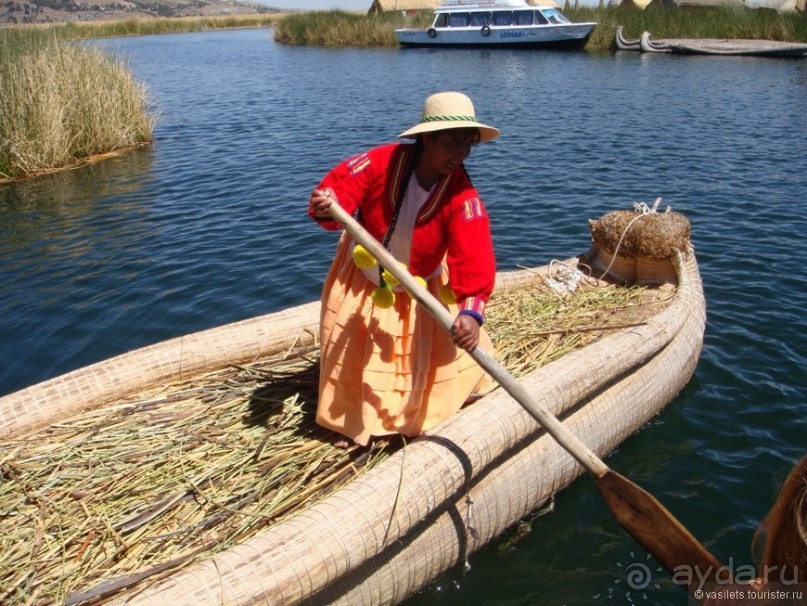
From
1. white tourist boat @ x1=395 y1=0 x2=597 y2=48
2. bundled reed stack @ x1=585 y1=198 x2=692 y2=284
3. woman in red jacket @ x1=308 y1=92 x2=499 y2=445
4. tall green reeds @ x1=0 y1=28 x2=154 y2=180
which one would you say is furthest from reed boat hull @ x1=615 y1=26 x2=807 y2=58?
woman in red jacket @ x1=308 y1=92 x2=499 y2=445

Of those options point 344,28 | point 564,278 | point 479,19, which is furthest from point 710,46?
point 564,278

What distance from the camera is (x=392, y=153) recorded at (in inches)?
124

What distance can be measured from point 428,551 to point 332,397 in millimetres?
804

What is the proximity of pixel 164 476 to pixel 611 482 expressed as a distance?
1931mm

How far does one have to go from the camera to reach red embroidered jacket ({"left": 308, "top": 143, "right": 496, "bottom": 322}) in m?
3.05

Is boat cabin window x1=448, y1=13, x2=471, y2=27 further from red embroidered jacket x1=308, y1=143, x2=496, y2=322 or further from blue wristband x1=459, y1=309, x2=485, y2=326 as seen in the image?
blue wristband x1=459, y1=309, x2=485, y2=326

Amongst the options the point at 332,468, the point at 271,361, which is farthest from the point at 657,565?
the point at 271,361

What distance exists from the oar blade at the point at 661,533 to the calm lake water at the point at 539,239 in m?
0.76

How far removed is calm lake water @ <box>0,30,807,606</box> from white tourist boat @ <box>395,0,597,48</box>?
11.7 m

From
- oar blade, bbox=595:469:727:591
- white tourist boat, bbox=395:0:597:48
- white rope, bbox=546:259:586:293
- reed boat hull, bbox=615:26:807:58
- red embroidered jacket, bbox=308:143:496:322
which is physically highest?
white tourist boat, bbox=395:0:597:48

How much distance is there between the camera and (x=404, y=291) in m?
3.32

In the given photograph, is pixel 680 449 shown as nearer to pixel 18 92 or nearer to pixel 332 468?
pixel 332 468

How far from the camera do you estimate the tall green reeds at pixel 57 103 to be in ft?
34.7

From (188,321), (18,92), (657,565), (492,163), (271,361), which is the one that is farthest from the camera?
(492,163)
